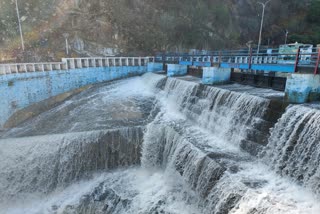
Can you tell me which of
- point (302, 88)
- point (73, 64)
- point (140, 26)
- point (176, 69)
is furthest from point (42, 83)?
→ point (302, 88)

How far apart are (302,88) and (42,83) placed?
1948 cm

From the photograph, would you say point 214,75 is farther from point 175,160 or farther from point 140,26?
point 140,26

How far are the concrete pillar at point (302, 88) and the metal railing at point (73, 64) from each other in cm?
1916

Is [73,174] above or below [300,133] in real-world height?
below

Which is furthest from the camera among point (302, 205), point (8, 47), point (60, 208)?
point (8, 47)

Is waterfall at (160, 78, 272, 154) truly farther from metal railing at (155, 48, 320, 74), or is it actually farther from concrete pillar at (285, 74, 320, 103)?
metal railing at (155, 48, 320, 74)

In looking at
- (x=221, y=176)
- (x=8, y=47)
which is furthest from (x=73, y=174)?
(x=8, y=47)

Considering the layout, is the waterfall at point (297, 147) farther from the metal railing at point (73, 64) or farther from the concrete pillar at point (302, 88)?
the metal railing at point (73, 64)

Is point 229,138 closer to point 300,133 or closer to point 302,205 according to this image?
point 300,133

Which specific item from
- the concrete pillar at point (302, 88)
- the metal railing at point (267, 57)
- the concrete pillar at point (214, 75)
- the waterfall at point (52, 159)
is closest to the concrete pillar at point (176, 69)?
the metal railing at point (267, 57)

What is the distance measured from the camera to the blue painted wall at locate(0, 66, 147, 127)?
17297 mm

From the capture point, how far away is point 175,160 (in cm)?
918

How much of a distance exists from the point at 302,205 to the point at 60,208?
849 cm

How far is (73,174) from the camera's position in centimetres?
1048
